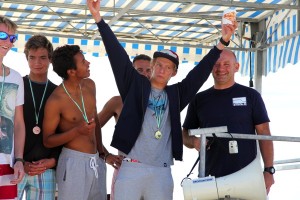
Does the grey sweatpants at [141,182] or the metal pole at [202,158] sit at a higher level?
the metal pole at [202,158]

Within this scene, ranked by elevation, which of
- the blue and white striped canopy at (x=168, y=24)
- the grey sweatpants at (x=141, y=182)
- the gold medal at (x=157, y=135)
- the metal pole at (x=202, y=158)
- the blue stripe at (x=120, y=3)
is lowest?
the grey sweatpants at (x=141, y=182)

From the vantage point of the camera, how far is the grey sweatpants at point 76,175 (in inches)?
142

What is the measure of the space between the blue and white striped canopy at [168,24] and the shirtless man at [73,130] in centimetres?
584

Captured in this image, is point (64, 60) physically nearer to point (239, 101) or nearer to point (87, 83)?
point (87, 83)

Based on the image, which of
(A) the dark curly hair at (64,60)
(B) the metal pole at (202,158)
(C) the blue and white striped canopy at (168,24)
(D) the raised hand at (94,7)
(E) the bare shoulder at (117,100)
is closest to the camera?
(B) the metal pole at (202,158)

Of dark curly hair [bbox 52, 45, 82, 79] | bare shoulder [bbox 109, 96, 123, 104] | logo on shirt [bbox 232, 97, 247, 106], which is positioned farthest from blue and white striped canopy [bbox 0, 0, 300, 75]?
dark curly hair [bbox 52, 45, 82, 79]

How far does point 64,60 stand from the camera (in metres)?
3.73

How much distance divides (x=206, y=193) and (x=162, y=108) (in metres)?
0.63

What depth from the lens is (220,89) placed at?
385 cm

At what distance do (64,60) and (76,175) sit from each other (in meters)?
0.74

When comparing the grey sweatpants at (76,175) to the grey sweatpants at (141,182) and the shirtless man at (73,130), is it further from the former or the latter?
the grey sweatpants at (141,182)

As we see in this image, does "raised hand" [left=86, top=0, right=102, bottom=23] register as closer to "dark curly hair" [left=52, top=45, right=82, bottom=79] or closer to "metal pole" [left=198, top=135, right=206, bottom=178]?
"dark curly hair" [left=52, top=45, right=82, bottom=79]

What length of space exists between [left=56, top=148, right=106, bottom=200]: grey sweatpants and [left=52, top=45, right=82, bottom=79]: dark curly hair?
509mm

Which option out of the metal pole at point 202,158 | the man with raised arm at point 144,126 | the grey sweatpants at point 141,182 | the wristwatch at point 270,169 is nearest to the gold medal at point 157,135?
the man with raised arm at point 144,126
